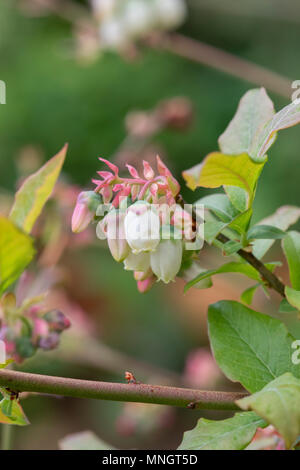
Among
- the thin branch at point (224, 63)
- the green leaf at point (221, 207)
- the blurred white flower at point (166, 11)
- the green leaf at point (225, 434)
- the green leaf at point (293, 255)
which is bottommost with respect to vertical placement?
the green leaf at point (225, 434)

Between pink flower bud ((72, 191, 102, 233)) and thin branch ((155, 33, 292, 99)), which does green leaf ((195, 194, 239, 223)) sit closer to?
pink flower bud ((72, 191, 102, 233))

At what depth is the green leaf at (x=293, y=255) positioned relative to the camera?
0.42 metres

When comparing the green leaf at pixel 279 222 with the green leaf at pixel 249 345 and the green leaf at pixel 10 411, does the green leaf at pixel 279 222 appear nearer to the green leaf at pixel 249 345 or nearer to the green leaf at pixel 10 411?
the green leaf at pixel 249 345

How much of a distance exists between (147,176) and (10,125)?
169 centimetres

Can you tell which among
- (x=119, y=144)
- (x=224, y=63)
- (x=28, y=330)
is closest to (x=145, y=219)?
(x=28, y=330)

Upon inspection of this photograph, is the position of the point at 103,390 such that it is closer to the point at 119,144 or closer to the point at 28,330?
the point at 28,330

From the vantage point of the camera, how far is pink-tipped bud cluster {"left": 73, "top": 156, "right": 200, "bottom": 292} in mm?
380

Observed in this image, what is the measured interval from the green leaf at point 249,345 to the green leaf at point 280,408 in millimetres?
68

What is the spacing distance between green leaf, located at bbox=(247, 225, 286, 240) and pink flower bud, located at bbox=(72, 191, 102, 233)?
0.10m

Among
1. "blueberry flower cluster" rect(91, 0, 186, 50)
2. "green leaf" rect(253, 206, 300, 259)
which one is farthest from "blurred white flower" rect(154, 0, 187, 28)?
"green leaf" rect(253, 206, 300, 259)

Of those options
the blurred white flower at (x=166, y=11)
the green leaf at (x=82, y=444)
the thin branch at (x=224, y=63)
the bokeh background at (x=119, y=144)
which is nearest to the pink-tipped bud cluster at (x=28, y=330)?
the green leaf at (x=82, y=444)

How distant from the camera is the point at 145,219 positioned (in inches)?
14.9

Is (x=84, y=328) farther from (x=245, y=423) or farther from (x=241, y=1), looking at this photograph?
(x=241, y=1)
